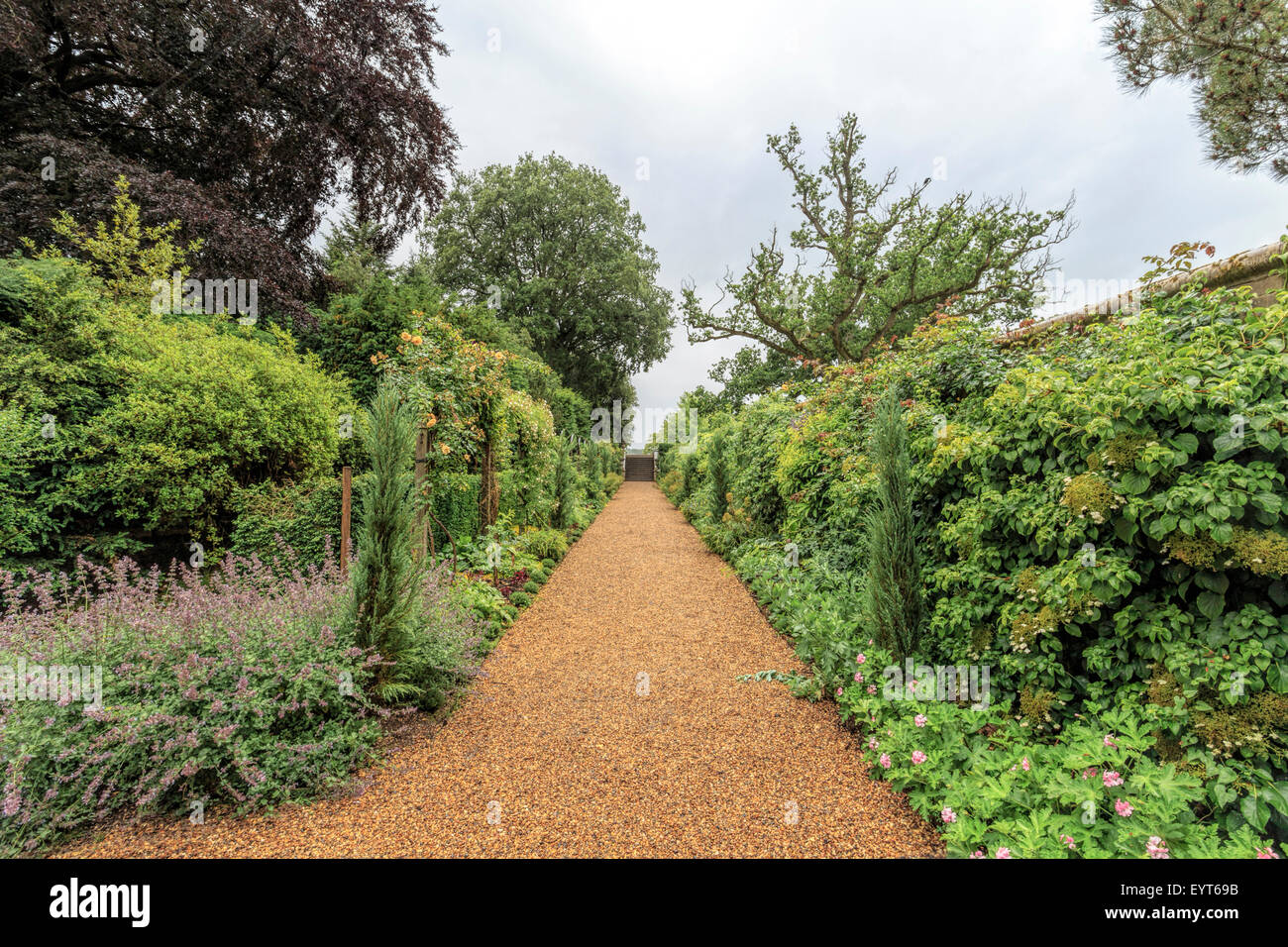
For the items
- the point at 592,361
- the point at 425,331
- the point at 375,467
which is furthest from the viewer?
the point at 592,361

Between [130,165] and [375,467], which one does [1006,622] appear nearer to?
[375,467]

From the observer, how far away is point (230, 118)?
8805 millimetres

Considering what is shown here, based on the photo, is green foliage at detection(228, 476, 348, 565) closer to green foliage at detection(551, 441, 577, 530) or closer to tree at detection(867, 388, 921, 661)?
tree at detection(867, 388, 921, 661)

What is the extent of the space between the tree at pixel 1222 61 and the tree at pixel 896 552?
5.38 m

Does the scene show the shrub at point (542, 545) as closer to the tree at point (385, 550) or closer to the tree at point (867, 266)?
the tree at point (385, 550)

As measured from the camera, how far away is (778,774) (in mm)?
2803

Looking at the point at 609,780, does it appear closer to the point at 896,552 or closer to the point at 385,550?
the point at 385,550

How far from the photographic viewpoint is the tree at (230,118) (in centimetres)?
716

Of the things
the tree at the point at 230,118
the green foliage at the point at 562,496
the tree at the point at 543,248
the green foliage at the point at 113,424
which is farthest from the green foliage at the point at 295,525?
the tree at the point at 543,248

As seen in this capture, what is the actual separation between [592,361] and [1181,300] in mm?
24693

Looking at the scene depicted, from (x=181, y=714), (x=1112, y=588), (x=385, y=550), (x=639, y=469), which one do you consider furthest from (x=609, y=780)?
(x=639, y=469)

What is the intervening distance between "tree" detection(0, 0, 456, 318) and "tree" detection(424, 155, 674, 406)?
12.4 m

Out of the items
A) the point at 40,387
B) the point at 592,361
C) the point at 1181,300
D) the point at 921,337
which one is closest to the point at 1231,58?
the point at 921,337

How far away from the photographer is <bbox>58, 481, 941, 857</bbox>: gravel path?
226 centimetres
